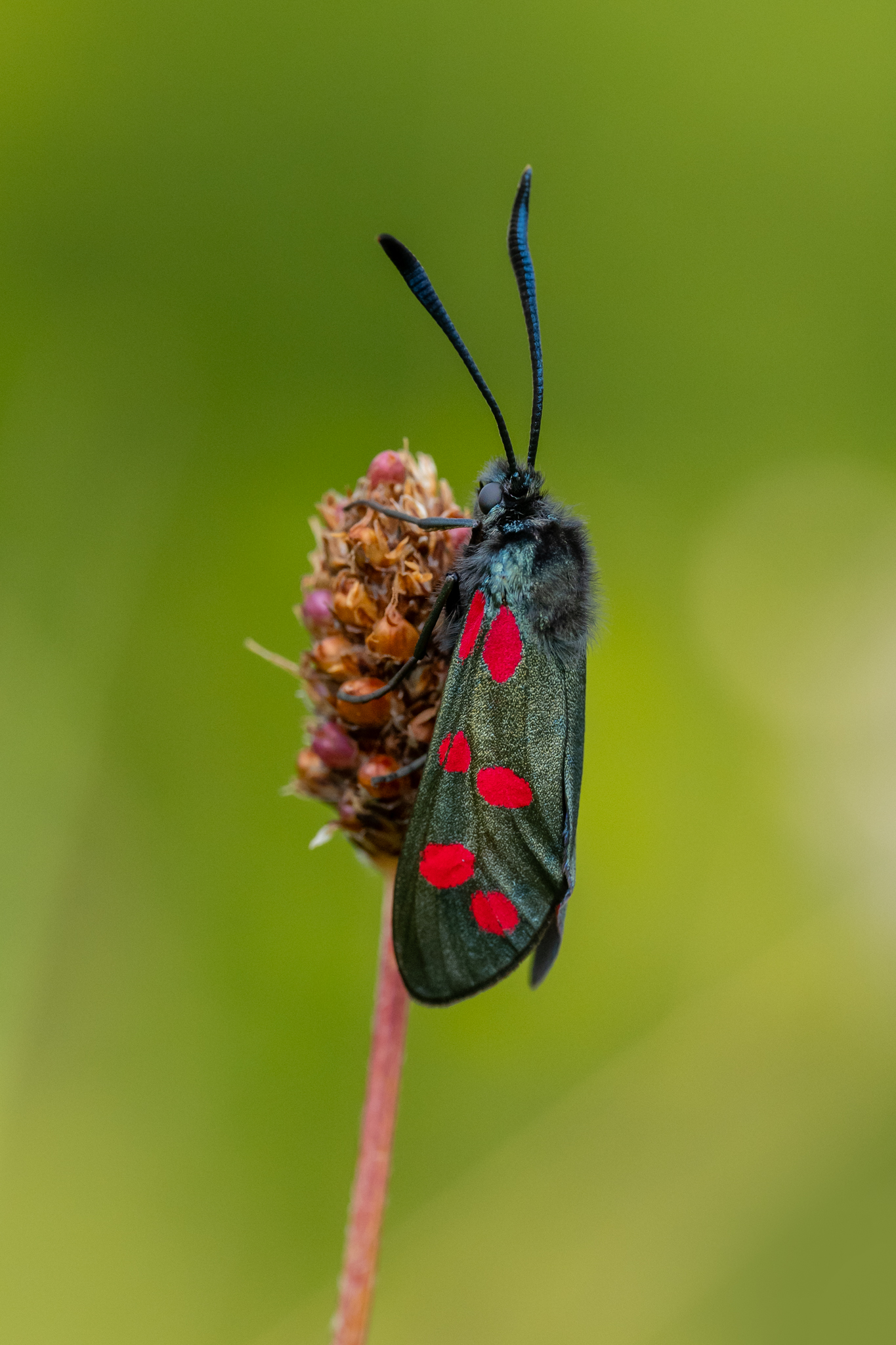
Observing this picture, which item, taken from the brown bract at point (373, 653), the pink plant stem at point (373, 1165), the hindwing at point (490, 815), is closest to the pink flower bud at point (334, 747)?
the brown bract at point (373, 653)

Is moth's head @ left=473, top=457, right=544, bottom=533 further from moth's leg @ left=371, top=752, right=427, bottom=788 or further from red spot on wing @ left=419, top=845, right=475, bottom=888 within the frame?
red spot on wing @ left=419, top=845, right=475, bottom=888

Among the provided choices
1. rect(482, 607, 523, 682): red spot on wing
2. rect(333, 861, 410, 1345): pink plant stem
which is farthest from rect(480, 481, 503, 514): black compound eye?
rect(333, 861, 410, 1345): pink plant stem

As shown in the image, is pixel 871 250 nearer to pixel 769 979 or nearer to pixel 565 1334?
pixel 769 979

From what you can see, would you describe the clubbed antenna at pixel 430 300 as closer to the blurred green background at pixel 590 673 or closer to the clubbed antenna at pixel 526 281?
the clubbed antenna at pixel 526 281

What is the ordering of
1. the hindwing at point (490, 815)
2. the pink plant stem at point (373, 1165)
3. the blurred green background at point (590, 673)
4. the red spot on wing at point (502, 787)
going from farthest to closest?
the blurred green background at point (590, 673) → the red spot on wing at point (502, 787) → the hindwing at point (490, 815) → the pink plant stem at point (373, 1165)

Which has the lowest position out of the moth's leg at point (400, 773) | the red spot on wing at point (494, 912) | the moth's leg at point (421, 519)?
the red spot on wing at point (494, 912)

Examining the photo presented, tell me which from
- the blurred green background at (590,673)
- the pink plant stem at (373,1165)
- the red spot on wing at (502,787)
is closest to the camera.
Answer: the pink plant stem at (373,1165)

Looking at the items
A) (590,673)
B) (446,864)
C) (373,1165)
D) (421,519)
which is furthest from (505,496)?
(590,673)
